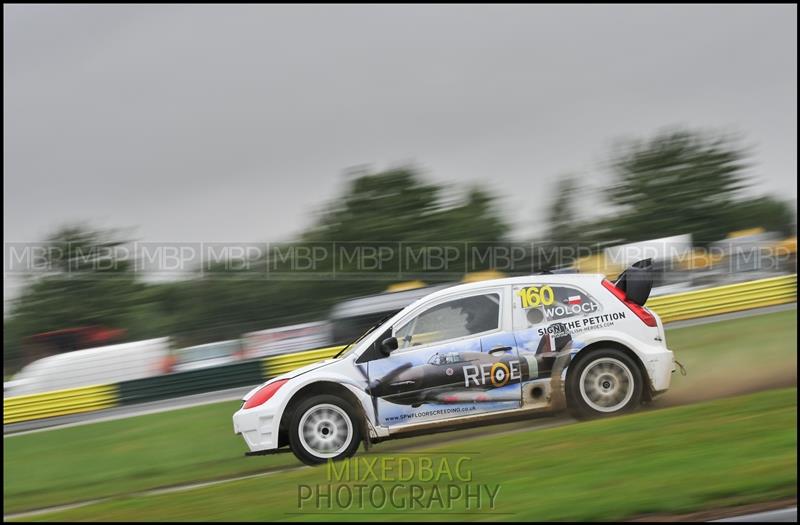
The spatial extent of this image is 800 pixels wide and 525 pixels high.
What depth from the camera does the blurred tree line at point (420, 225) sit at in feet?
112

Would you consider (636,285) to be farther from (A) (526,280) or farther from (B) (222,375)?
(B) (222,375)

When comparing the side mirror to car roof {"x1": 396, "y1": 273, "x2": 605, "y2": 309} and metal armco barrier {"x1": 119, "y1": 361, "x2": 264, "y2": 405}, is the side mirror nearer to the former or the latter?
car roof {"x1": 396, "y1": 273, "x2": 605, "y2": 309}

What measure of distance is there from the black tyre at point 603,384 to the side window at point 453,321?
90cm

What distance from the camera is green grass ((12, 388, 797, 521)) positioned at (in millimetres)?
5938

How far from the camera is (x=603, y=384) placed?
26.6 ft

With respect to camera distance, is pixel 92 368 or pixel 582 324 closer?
pixel 582 324

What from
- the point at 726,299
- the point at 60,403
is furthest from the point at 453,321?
the point at 60,403

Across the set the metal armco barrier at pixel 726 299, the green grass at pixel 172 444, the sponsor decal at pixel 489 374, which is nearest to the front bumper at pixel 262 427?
the green grass at pixel 172 444

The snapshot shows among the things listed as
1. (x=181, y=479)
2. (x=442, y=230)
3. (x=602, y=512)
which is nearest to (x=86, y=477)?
(x=181, y=479)

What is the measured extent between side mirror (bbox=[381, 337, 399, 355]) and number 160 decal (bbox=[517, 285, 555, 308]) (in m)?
1.30

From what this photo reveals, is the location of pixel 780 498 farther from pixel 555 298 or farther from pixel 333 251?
pixel 333 251

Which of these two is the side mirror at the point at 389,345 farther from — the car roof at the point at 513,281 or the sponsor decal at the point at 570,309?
the sponsor decal at the point at 570,309

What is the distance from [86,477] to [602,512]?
6558 mm

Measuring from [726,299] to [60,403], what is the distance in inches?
506
